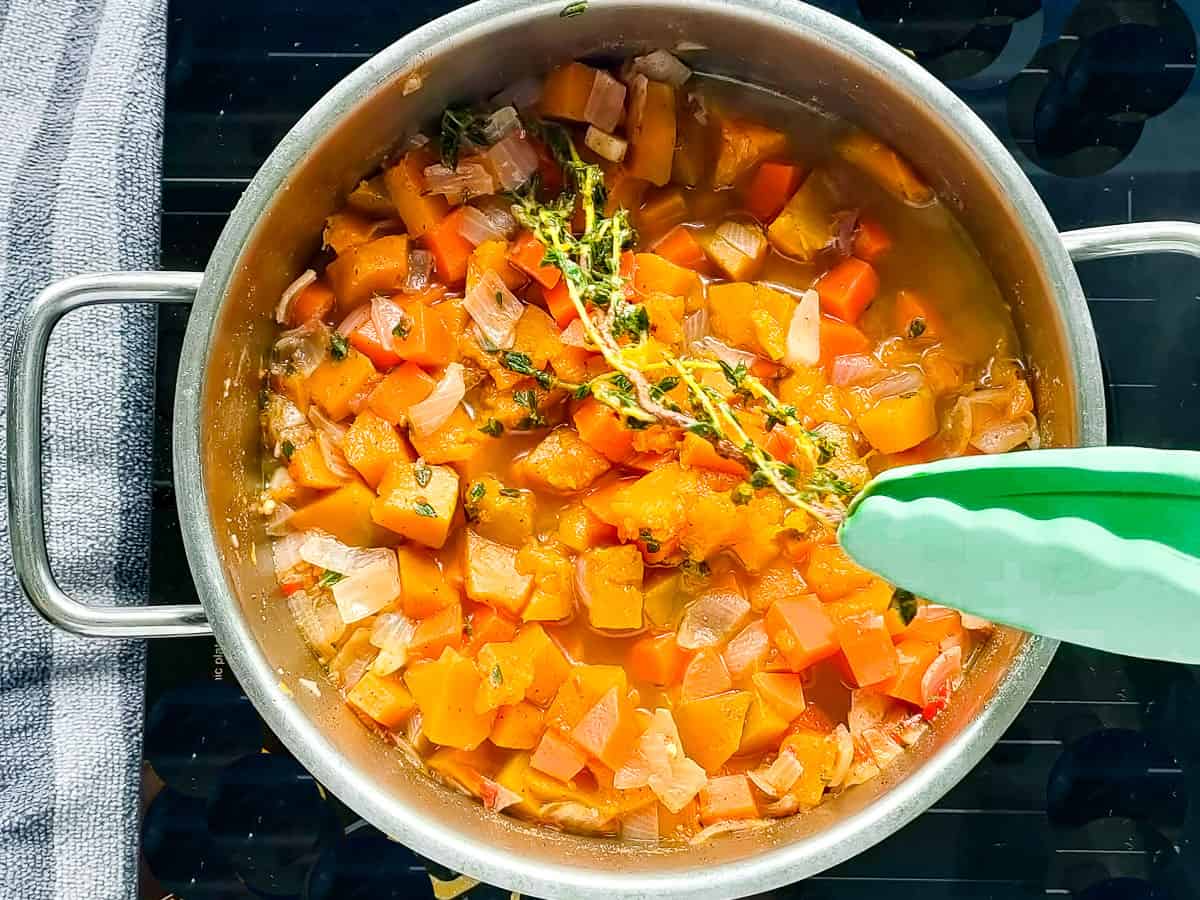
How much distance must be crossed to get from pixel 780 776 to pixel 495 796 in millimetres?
385

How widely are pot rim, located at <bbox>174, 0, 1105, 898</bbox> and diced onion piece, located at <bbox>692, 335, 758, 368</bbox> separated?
0.38 meters

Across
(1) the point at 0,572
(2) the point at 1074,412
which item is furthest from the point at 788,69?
(1) the point at 0,572

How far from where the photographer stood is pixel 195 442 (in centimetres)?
136

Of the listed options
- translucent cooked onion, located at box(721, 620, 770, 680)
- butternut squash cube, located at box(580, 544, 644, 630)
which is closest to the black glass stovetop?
translucent cooked onion, located at box(721, 620, 770, 680)

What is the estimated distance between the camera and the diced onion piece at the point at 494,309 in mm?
1502

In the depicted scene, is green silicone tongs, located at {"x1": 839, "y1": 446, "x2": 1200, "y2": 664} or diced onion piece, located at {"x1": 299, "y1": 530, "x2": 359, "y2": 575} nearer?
green silicone tongs, located at {"x1": 839, "y1": 446, "x2": 1200, "y2": 664}

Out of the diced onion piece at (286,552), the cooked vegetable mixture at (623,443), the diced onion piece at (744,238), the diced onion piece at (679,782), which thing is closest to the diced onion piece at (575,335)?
the cooked vegetable mixture at (623,443)

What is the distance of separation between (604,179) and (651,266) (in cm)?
15

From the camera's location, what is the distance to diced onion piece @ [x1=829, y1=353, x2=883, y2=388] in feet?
5.08

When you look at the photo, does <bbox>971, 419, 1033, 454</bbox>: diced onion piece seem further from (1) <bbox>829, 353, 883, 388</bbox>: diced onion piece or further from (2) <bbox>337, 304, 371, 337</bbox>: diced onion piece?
(2) <bbox>337, 304, 371, 337</bbox>: diced onion piece

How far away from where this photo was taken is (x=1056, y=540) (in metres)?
0.96

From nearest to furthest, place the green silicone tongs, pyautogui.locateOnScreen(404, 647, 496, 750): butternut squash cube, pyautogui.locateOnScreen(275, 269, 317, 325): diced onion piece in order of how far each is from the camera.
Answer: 1. the green silicone tongs
2. pyautogui.locateOnScreen(404, 647, 496, 750): butternut squash cube
3. pyautogui.locateOnScreen(275, 269, 317, 325): diced onion piece

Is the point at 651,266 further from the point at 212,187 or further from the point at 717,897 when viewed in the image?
the point at 717,897

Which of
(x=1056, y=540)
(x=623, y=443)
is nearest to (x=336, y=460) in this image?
(x=623, y=443)
